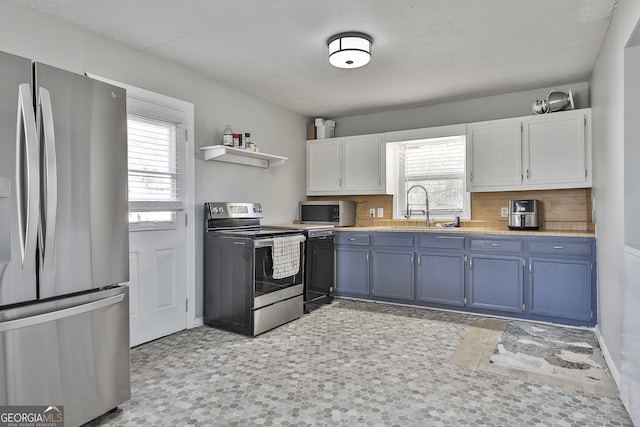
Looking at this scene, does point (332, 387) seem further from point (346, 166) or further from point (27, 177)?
point (346, 166)

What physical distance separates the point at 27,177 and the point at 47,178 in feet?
0.23

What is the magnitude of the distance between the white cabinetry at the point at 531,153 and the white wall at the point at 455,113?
0.33 m

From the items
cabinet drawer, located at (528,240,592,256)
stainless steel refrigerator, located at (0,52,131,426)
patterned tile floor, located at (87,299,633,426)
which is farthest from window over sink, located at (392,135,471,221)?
stainless steel refrigerator, located at (0,52,131,426)

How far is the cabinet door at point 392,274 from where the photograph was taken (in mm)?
4270

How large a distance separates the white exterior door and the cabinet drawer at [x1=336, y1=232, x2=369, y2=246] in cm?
189


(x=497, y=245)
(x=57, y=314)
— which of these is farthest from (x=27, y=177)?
(x=497, y=245)

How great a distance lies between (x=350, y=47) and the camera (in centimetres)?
283

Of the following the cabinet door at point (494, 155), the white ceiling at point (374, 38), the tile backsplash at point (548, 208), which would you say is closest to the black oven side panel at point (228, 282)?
the white ceiling at point (374, 38)

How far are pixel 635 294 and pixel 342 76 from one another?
2849 mm

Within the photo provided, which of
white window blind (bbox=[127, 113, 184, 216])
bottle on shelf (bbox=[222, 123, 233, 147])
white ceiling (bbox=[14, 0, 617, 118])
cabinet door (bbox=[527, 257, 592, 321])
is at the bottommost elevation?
cabinet door (bbox=[527, 257, 592, 321])

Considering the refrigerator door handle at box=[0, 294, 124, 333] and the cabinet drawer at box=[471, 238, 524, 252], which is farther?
the cabinet drawer at box=[471, 238, 524, 252]

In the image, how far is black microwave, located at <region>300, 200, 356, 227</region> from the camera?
4.82m

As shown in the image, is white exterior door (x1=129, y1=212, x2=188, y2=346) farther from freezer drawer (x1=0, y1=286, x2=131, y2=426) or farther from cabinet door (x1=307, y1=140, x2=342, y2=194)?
cabinet door (x1=307, y1=140, x2=342, y2=194)

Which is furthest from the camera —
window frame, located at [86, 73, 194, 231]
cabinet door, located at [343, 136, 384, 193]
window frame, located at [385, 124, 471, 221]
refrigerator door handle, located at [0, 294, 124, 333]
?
cabinet door, located at [343, 136, 384, 193]
